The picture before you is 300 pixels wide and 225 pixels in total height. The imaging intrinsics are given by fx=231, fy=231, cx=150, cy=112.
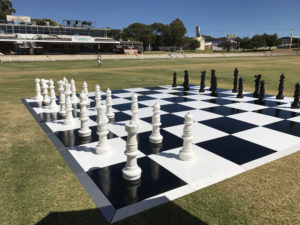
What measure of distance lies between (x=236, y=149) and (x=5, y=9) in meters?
84.1

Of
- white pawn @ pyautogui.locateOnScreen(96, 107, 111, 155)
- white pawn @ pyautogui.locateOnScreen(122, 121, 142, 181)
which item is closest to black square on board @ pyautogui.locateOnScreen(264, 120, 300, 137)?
white pawn @ pyautogui.locateOnScreen(122, 121, 142, 181)

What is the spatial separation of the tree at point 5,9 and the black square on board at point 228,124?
257 feet

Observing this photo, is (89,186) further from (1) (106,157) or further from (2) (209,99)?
(2) (209,99)

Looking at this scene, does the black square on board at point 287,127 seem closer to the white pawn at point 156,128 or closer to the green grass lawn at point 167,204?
the green grass lawn at point 167,204

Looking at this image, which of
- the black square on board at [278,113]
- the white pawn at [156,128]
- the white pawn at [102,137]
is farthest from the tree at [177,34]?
the white pawn at [102,137]

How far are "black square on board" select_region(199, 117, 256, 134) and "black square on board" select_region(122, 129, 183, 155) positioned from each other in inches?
38.9

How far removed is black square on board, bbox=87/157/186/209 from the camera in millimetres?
2332

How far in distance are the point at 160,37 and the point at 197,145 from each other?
96911mm

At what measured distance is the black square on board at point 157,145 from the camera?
343 cm

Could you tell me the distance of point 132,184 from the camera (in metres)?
2.55

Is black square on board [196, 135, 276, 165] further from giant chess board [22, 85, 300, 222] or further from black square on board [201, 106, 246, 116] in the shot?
black square on board [201, 106, 246, 116]

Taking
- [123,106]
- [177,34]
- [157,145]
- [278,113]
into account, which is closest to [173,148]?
[157,145]

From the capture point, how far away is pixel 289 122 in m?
4.66

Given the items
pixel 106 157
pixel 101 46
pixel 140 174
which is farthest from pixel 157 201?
pixel 101 46
